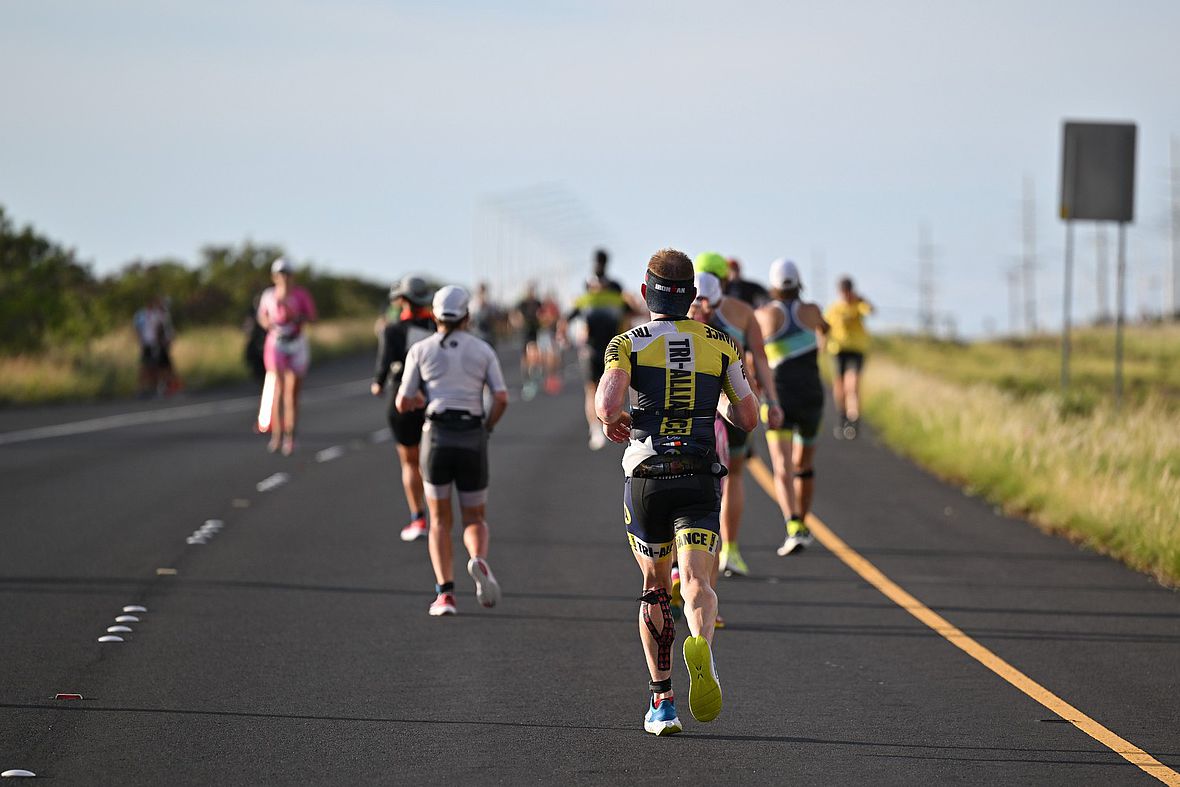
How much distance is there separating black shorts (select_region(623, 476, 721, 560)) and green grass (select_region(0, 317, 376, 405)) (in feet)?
83.0

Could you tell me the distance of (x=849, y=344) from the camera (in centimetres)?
2356

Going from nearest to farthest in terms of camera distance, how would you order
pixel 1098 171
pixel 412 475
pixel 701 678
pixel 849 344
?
pixel 701 678 → pixel 412 475 → pixel 1098 171 → pixel 849 344

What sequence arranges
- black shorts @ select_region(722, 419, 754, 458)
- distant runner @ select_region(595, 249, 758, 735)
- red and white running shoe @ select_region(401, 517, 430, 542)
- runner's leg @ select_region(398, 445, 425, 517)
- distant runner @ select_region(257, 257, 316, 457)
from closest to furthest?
distant runner @ select_region(595, 249, 758, 735), black shorts @ select_region(722, 419, 754, 458), runner's leg @ select_region(398, 445, 425, 517), red and white running shoe @ select_region(401, 517, 430, 542), distant runner @ select_region(257, 257, 316, 457)

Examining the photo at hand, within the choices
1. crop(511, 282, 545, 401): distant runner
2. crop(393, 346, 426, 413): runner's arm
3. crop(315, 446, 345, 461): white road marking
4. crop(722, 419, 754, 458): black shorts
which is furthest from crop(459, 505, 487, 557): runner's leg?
crop(511, 282, 545, 401): distant runner

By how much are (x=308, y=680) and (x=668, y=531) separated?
2.11 meters

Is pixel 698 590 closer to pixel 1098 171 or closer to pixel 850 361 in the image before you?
pixel 1098 171

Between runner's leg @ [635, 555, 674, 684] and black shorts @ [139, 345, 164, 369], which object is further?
black shorts @ [139, 345, 164, 369]

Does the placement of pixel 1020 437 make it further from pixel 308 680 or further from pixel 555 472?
pixel 308 680

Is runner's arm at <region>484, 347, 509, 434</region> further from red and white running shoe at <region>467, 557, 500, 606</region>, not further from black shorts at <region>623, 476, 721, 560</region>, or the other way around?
black shorts at <region>623, 476, 721, 560</region>

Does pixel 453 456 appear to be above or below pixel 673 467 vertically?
below

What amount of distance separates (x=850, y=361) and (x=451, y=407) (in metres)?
14.3

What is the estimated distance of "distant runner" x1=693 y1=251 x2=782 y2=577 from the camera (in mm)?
10523

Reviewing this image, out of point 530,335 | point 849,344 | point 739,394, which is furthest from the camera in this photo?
point 530,335

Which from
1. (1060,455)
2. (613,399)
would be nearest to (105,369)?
(1060,455)
